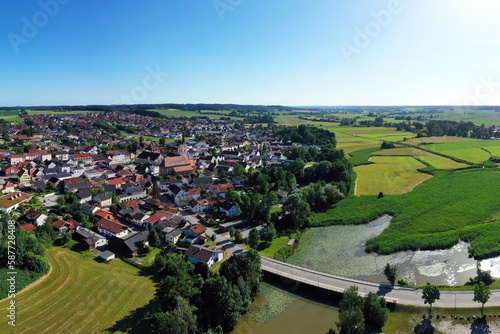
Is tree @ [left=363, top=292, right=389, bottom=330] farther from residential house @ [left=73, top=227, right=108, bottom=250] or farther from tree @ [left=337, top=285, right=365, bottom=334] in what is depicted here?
residential house @ [left=73, top=227, right=108, bottom=250]

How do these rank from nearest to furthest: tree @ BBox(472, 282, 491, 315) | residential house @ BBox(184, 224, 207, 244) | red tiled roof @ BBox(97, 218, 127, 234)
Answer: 1. tree @ BBox(472, 282, 491, 315)
2. residential house @ BBox(184, 224, 207, 244)
3. red tiled roof @ BBox(97, 218, 127, 234)

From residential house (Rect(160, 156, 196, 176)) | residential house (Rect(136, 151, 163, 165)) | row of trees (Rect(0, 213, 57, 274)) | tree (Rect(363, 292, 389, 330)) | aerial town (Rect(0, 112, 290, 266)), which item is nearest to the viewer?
tree (Rect(363, 292, 389, 330))

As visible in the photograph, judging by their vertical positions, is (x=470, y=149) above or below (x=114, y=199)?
above

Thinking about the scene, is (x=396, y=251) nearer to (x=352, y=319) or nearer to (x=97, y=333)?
(x=352, y=319)

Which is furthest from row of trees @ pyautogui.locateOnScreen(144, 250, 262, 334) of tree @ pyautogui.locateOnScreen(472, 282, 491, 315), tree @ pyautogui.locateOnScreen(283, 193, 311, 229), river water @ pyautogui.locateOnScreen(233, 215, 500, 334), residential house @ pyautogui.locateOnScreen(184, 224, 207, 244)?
tree @ pyautogui.locateOnScreen(472, 282, 491, 315)

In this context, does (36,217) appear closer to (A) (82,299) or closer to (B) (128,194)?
(B) (128,194)

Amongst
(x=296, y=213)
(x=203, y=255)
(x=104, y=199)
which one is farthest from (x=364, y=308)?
(x=104, y=199)

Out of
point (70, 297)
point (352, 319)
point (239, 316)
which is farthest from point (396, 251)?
point (70, 297)
